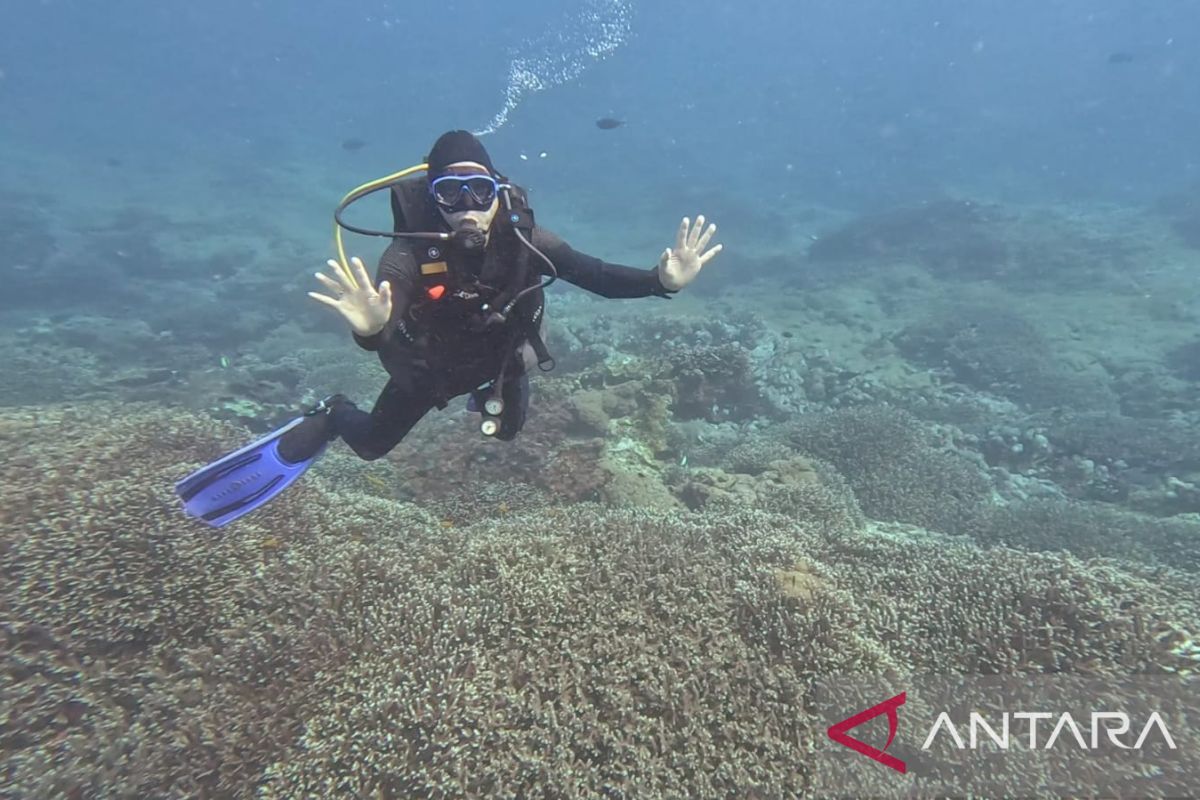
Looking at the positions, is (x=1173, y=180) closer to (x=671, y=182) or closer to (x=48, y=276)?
(x=671, y=182)

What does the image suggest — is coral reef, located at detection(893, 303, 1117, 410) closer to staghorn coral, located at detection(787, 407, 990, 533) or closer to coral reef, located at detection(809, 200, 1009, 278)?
staghorn coral, located at detection(787, 407, 990, 533)

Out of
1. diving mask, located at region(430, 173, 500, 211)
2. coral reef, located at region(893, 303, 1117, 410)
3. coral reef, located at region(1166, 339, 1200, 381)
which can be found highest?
coral reef, located at region(1166, 339, 1200, 381)

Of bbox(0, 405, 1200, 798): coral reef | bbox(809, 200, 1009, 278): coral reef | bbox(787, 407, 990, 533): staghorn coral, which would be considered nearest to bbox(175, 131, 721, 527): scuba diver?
bbox(0, 405, 1200, 798): coral reef

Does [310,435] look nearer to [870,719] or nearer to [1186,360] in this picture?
[870,719]

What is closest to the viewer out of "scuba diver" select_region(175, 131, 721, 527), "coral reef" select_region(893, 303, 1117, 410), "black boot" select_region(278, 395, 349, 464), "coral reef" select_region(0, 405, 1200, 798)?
"coral reef" select_region(0, 405, 1200, 798)

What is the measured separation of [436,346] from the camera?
→ 4.15 m

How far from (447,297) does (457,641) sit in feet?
7.14

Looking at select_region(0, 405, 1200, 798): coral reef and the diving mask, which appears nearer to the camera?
select_region(0, 405, 1200, 798): coral reef

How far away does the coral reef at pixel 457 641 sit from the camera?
3182 mm

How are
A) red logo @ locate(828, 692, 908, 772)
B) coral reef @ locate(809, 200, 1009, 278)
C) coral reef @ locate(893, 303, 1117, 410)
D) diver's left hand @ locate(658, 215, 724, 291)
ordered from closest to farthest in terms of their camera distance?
red logo @ locate(828, 692, 908, 772), diver's left hand @ locate(658, 215, 724, 291), coral reef @ locate(893, 303, 1117, 410), coral reef @ locate(809, 200, 1009, 278)

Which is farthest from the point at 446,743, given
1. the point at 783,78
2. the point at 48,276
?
the point at 783,78

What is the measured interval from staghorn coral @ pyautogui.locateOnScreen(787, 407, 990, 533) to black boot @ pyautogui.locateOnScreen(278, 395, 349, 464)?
21.9 ft

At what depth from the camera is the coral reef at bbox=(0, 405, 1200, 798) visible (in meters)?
3.18

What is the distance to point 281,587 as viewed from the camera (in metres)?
4.07
